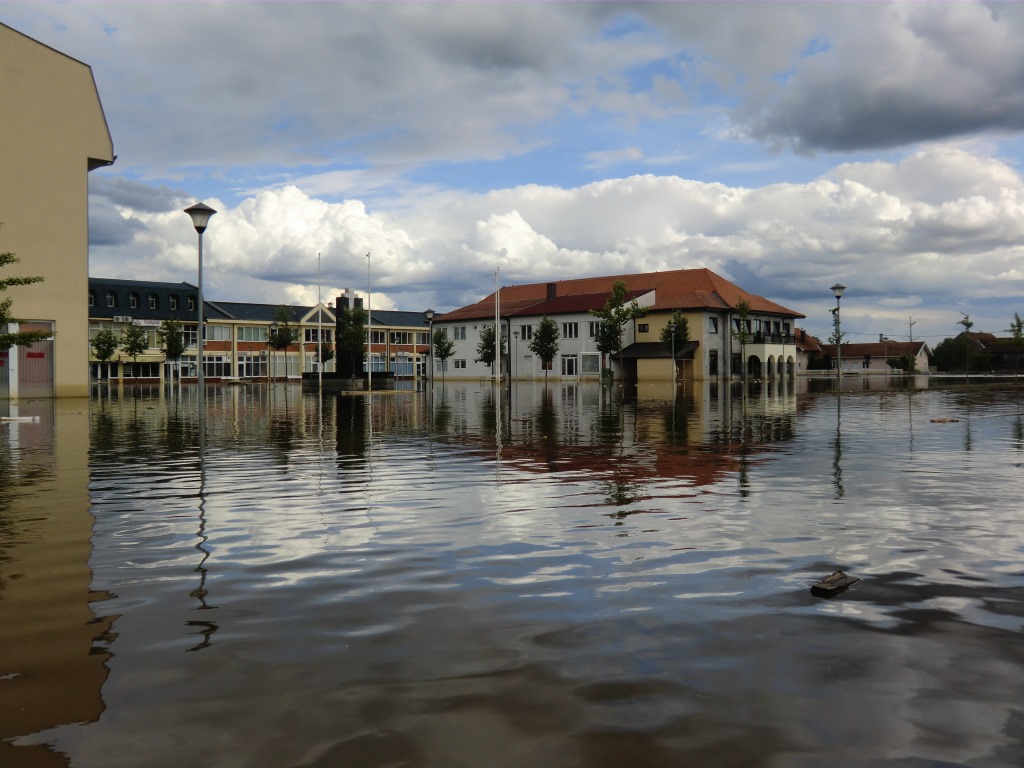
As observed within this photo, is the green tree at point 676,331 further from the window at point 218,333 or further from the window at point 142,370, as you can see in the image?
the window at point 142,370

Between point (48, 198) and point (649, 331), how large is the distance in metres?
57.9

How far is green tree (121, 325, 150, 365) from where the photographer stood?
284 feet

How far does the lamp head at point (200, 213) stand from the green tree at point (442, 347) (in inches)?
3127

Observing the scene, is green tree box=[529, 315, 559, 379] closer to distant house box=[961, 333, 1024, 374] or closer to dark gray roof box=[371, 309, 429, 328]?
dark gray roof box=[371, 309, 429, 328]

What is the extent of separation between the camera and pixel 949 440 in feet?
59.7

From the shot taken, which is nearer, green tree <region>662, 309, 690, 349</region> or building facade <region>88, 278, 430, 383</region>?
green tree <region>662, 309, 690, 349</region>

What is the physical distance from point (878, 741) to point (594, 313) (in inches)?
2986

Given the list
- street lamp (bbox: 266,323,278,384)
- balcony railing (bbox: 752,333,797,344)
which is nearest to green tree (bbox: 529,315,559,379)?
balcony railing (bbox: 752,333,797,344)

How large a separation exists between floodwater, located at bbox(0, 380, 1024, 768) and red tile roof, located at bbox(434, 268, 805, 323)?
74.0 metres

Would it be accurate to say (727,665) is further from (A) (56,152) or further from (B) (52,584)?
(A) (56,152)

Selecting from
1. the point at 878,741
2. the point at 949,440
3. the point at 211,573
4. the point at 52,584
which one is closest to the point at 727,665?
the point at 878,741

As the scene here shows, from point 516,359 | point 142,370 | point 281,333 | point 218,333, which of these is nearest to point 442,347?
point 516,359

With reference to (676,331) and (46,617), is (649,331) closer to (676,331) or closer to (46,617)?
(676,331)

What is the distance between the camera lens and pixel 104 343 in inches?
3282
